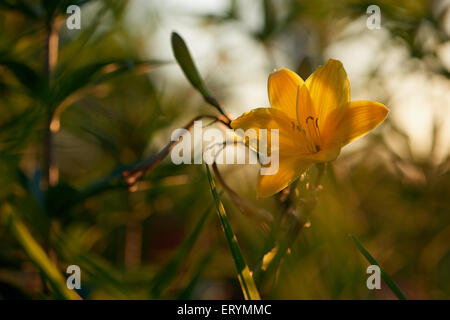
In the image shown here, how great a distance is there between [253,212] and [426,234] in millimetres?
501

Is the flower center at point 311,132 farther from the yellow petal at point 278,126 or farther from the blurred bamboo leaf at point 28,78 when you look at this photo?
the blurred bamboo leaf at point 28,78

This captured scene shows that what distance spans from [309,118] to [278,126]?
3cm

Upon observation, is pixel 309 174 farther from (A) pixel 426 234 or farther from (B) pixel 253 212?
(A) pixel 426 234

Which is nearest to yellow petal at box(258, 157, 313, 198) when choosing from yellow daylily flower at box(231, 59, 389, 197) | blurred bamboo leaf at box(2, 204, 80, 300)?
yellow daylily flower at box(231, 59, 389, 197)

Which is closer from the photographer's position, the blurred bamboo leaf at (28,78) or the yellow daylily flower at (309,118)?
the yellow daylily flower at (309,118)

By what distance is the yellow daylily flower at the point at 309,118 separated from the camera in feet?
0.97

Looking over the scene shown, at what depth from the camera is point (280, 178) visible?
0.96 ft

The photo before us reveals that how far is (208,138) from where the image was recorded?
469 millimetres

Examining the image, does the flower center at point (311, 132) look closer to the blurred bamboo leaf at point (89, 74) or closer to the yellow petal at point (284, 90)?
the yellow petal at point (284, 90)

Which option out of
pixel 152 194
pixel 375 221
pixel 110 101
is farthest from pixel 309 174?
pixel 375 221

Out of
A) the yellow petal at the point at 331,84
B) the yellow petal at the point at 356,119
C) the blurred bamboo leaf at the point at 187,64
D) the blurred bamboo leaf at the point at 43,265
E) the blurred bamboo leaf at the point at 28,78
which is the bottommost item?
the blurred bamboo leaf at the point at 43,265

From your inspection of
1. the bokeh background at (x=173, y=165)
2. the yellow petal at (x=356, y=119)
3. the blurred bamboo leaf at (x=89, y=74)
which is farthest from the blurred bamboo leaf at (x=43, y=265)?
the yellow petal at (x=356, y=119)

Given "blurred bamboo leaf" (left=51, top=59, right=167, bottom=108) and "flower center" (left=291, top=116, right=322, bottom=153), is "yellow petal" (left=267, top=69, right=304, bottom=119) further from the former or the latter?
"blurred bamboo leaf" (left=51, top=59, right=167, bottom=108)

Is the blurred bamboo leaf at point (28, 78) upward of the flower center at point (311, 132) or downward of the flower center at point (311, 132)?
upward
